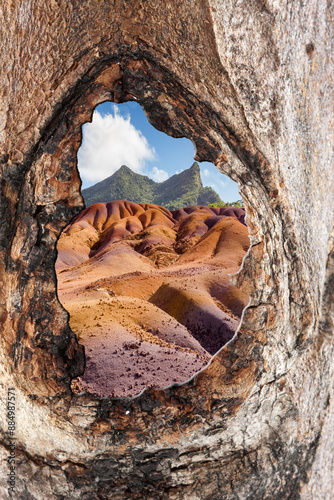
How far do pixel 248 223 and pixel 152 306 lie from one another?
5982 millimetres

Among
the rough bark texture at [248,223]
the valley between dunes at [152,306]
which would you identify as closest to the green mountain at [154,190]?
the valley between dunes at [152,306]

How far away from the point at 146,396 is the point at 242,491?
924 millimetres

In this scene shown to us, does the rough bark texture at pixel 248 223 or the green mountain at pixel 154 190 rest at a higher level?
the green mountain at pixel 154 190

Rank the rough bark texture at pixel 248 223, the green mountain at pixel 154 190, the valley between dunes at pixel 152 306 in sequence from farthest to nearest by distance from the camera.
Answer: the green mountain at pixel 154 190 → the valley between dunes at pixel 152 306 → the rough bark texture at pixel 248 223

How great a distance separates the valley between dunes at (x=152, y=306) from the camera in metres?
4.94

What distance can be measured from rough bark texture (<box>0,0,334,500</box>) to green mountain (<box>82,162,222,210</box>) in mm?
48842

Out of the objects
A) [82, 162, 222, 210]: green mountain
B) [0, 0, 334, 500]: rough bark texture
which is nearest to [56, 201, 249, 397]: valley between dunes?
[0, 0, 334, 500]: rough bark texture

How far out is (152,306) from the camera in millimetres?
7746

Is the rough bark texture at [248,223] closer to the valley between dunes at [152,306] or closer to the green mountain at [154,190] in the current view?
the valley between dunes at [152,306]

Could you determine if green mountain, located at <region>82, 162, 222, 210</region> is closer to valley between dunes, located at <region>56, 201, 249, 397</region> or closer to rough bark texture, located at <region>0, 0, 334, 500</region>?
valley between dunes, located at <region>56, 201, 249, 397</region>

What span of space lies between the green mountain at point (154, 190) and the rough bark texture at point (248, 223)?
160 feet

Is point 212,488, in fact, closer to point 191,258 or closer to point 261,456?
point 261,456

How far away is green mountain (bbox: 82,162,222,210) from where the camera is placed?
53.9 m

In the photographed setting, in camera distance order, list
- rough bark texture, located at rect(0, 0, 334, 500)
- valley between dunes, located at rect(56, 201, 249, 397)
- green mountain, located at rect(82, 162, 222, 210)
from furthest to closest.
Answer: green mountain, located at rect(82, 162, 222, 210)
valley between dunes, located at rect(56, 201, 249, 397)
rough bark texture, located at rect(0, 0, 334, 500)
